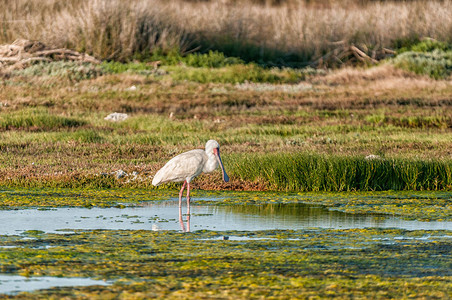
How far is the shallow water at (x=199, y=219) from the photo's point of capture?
34.1ft

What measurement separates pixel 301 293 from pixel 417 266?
1.54 metres

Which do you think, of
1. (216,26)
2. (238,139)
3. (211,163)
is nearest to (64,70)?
(216,26)

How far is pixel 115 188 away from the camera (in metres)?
13.9

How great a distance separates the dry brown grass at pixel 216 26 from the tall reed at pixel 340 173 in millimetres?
19762

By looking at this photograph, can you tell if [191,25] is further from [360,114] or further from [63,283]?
[63,283]

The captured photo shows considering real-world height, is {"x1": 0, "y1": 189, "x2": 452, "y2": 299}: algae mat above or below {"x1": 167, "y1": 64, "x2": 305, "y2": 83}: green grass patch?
below

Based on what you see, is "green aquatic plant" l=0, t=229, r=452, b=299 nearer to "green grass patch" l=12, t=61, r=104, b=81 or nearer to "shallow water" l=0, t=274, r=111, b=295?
"shallow water" l=0, t=274, r=111, b=295

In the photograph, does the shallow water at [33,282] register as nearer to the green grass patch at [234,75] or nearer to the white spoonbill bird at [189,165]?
the white spoonbill bird at [189,165]

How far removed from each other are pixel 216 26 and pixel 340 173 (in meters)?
24.8

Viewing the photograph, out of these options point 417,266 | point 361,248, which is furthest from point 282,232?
point 417,266

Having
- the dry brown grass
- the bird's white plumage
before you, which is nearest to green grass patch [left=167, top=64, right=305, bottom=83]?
the dry brown grass

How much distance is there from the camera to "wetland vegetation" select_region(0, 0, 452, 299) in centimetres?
797

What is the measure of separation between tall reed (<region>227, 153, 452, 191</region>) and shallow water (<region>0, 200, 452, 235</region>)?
5.79ft

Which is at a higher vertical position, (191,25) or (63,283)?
(191,25)
